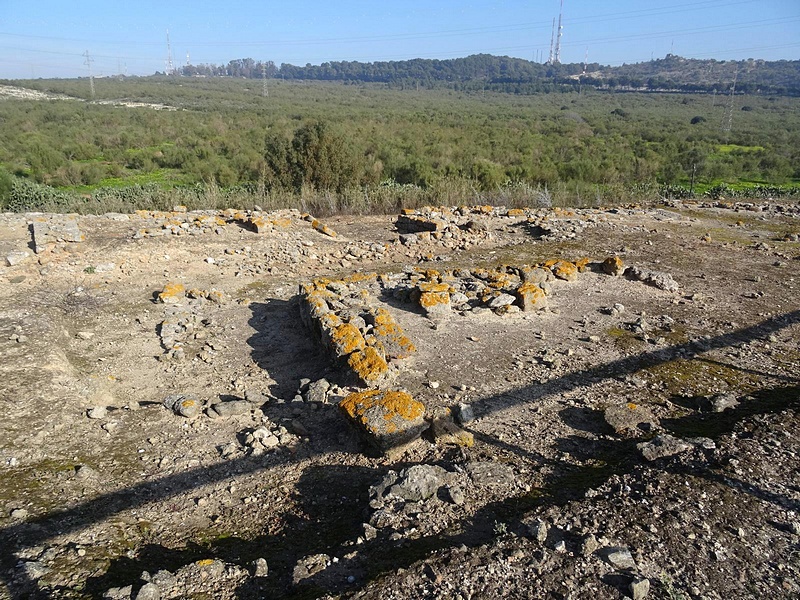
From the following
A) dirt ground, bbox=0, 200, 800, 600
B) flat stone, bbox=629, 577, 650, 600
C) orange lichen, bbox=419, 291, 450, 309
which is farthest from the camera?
orange lichen, bbox=419, 291, 450, 309

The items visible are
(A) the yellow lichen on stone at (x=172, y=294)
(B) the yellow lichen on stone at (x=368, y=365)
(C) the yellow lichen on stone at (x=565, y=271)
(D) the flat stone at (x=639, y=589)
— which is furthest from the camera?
(C) the yellow lichen on stone at (x=565, y=271)

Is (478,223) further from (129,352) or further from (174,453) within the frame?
(174,453)

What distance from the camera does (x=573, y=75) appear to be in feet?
541

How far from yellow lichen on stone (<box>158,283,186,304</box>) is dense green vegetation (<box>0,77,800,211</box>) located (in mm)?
6606

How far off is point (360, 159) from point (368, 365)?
16956 mm

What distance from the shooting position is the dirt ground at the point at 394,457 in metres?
2.94

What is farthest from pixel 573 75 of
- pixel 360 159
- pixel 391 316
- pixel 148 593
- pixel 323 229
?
pixel 148 593

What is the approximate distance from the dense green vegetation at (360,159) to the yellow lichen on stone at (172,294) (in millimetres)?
6606

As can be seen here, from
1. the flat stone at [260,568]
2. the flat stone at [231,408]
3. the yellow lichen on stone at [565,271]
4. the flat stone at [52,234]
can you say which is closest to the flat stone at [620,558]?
the flat stone at [260,568]

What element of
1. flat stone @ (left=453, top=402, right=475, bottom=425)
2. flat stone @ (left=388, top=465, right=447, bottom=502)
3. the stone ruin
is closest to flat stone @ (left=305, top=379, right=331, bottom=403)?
the stone ruin

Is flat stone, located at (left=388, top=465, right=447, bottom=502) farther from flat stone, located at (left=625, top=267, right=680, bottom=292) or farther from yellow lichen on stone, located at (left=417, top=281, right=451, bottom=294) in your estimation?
flat stone, located at (left=625, top=267, right=680, bottom=292)

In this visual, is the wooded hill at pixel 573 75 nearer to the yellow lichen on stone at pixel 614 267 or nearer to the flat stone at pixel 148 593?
the yellow lichen on stone at pixel 614 267

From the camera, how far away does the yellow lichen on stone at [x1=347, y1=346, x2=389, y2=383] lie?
16.9 feet

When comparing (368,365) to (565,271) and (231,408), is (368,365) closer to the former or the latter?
(231,408)
